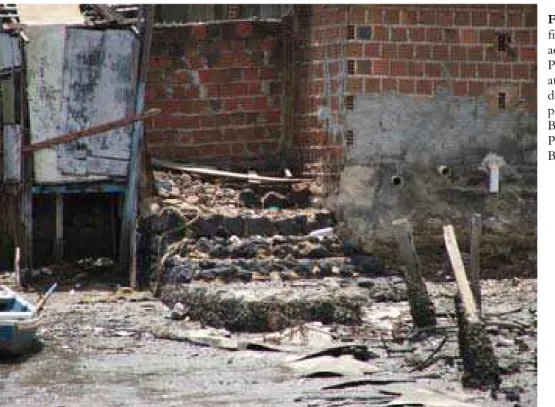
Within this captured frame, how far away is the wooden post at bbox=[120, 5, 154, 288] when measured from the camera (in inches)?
493

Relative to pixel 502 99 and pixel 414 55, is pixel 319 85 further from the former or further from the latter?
pixel 502 99

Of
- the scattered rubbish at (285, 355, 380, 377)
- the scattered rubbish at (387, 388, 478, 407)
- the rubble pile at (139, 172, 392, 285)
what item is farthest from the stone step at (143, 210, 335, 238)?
the scattered rubbish at (387, 388, 478, 407)

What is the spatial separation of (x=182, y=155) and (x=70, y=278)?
167 centimetres

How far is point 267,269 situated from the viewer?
11.3 metres

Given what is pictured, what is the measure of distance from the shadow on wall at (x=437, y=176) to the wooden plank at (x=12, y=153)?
2.99 meters

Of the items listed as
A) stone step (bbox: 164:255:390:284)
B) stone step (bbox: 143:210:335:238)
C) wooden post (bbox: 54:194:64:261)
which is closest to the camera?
stone step (bbox: 164:255:390:284)

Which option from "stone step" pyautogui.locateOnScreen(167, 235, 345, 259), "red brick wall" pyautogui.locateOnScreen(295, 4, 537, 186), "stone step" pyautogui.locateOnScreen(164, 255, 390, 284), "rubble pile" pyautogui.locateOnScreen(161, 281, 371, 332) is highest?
"red brick wall" pyautogui.locateOnScreen(295, 4, 537, 186)

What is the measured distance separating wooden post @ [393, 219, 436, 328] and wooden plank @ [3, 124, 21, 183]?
14.5 ft

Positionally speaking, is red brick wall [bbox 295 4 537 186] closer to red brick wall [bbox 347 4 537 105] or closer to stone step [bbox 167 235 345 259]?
red brick wall [bbox 347 4 537 105]

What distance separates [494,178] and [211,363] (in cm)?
405

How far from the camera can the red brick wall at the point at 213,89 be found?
13023 mm

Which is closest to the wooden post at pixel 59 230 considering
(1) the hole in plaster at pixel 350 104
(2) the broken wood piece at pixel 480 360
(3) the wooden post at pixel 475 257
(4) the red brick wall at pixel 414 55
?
(4) the red brick wall at pixel 414 55

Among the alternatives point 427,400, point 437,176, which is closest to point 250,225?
point 437,176
